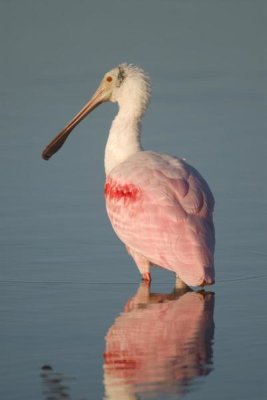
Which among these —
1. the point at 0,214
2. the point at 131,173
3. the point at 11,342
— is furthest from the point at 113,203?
the point at 11,342

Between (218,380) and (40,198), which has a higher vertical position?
(40,198)

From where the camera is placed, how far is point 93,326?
347 inches

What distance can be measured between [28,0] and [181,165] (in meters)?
13.3

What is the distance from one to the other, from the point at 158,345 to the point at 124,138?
3398 mm

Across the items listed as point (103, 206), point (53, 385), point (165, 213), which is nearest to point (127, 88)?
point (103, 206)

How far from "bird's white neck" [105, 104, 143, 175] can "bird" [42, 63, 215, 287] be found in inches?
0.7

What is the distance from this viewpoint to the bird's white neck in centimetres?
1140

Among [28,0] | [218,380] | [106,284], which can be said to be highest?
[28,0]

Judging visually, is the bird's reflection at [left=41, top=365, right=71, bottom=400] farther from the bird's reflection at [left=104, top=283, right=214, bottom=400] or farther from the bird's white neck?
the bird's white neck

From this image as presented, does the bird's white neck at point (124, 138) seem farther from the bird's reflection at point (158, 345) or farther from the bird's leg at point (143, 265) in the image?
the bird's reflection at point (158, 345)

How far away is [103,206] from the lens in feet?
40.6

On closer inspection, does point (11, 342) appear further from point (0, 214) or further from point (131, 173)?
point (0, 214)

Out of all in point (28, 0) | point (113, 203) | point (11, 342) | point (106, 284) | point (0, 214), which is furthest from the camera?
point (28, 0)

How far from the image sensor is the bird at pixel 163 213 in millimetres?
9617
